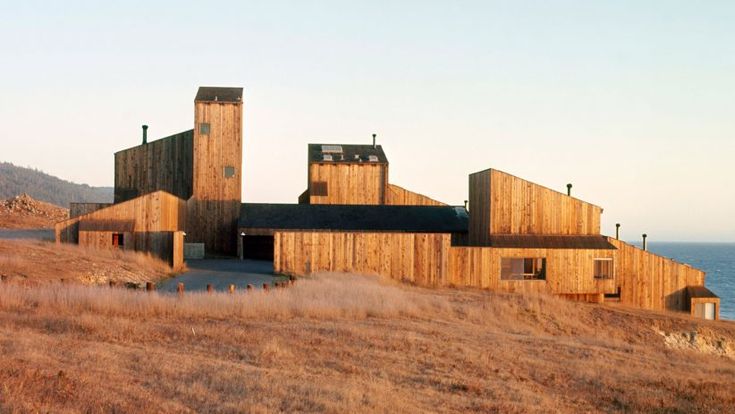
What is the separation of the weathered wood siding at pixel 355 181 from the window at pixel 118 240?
21070mm

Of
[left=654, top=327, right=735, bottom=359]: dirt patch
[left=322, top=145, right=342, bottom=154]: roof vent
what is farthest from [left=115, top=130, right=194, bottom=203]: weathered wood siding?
[left=654, top=327, right=735, bottom=359]: dirt patch

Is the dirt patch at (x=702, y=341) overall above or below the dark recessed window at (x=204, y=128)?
below

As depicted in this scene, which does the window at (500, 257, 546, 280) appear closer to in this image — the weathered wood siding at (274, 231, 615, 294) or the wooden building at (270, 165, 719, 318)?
the wooden building at (270, 165, 719, 318)

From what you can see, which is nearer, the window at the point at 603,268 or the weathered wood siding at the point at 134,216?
the window at the point at 603,268

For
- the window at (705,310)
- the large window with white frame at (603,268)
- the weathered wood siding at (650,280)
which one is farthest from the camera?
the window at (705,310)

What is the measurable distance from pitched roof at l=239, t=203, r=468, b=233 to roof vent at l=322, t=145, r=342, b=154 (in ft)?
31.7

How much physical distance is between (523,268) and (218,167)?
22.2m

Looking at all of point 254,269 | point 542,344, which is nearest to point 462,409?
point 542,344

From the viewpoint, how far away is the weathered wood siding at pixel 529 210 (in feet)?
131

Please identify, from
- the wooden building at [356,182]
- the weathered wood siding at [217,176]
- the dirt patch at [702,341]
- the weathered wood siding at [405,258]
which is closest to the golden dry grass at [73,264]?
the weathered wood siding at [405,258]

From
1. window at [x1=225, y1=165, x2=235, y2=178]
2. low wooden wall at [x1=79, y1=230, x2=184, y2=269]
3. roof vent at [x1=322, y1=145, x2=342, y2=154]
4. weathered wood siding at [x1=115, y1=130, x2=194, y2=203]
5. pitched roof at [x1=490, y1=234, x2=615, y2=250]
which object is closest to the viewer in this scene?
low wooden wall at [x1=79, y1=230, x2=184, y2=269]

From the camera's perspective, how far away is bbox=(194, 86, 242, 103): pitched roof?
49812 millimetres

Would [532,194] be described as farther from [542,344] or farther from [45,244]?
[45,244]

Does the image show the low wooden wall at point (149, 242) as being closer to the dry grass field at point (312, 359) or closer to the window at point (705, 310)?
the dry grass field at point (312, 359)
